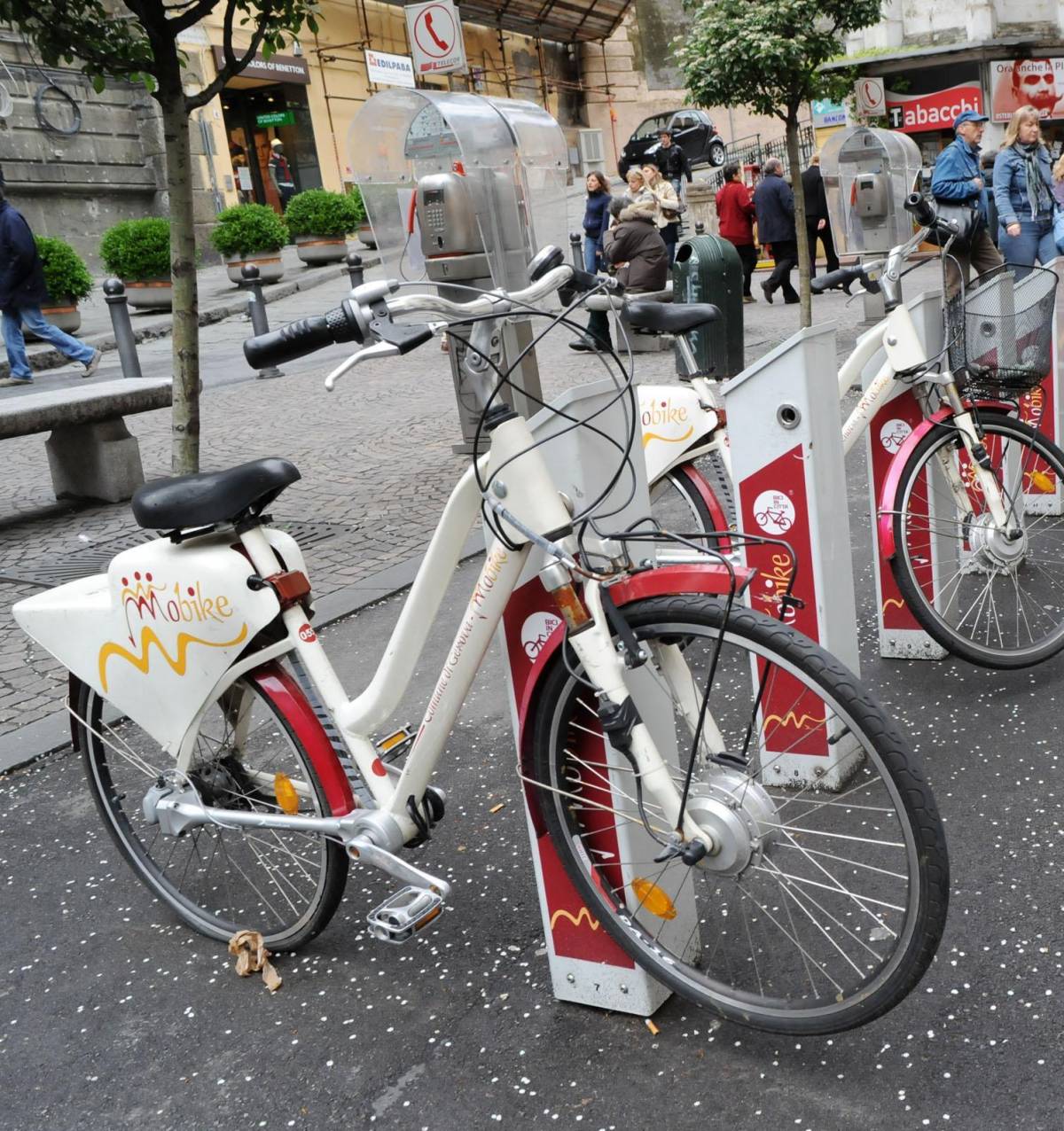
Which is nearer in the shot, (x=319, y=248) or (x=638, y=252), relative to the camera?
(x=638, y=252)

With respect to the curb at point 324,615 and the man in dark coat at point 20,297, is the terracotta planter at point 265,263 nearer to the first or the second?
the man in dark coat at point 20,297

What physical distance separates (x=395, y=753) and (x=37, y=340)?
16.0 meters

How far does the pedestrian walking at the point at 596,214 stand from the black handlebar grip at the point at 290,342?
14395 mm

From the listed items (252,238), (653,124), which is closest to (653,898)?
(252,238)

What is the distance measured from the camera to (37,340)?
56.6 feet

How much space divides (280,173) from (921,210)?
102ft

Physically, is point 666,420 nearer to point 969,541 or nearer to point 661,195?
point 969,541

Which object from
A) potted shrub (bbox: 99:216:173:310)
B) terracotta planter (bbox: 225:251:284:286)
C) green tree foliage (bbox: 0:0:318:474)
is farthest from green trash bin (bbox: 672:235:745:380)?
terracotta planter (bbox: 225:251:284:286)

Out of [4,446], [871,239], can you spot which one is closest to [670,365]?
[871,239]

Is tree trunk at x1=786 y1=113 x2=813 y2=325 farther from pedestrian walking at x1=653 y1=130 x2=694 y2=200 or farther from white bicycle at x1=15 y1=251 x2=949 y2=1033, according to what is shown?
pedestrian walking at x1=653 y1=130 x2=694 y2=200

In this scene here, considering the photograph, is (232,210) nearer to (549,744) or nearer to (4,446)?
(4,446)

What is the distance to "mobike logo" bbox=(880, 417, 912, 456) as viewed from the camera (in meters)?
4.45

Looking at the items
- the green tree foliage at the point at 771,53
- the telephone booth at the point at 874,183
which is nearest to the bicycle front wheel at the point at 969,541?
the green tree foliage at the point at 771,53

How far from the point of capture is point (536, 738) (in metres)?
2.62
